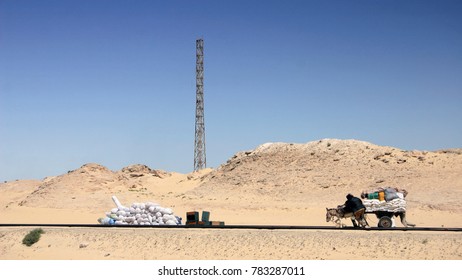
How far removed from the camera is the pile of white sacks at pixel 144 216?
107ft

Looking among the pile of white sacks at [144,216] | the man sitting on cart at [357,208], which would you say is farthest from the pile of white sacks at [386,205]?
the pile of white sacks at [144,216]

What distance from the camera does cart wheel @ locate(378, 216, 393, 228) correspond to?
28.1 m

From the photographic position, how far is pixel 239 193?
56156mm

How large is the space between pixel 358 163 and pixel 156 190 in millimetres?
21759

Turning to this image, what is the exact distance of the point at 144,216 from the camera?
32688mm

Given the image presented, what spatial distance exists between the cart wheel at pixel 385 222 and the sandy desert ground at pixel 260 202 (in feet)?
8.78

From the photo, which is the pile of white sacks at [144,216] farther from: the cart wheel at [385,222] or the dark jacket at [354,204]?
the cart wheel at [385,222]

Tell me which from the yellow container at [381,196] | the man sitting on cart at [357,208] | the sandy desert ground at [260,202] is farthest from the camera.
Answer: the yellow container at [381,196]

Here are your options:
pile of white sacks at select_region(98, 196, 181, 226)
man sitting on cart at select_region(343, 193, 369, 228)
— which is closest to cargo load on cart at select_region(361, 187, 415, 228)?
man sitting on cart at select_region(343, 193, 369, 228)

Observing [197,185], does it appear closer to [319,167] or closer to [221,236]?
[319,167]

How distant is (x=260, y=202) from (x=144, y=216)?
1966 centimetres

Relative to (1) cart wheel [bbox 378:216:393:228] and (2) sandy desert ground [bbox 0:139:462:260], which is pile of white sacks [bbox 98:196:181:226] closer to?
(2) sandy desert ground [bbox 0:139:462:260]

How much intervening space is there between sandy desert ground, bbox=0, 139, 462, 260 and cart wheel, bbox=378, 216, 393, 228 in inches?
105
